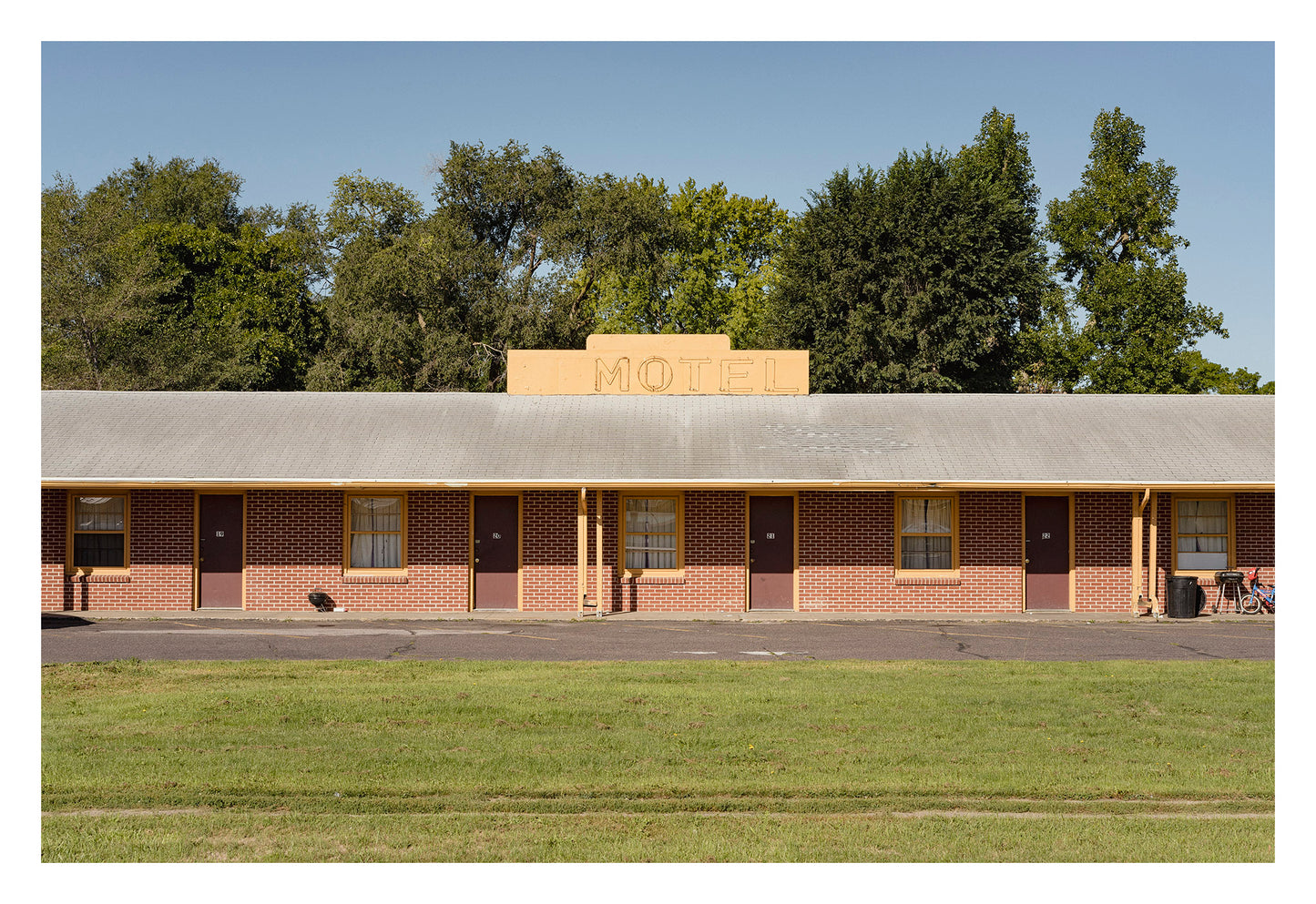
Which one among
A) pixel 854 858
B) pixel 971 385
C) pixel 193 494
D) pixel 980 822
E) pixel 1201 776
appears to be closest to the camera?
pixel 854 858

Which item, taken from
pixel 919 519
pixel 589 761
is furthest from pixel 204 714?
pixel 919 519

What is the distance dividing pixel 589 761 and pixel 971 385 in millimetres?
32527

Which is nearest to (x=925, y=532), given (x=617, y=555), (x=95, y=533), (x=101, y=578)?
(x=617, y=555)

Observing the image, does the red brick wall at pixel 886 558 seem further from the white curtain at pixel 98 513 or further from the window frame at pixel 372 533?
the white curtain at pixel 98 513

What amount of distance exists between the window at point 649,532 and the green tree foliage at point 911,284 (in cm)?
1670

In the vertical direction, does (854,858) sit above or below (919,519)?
below

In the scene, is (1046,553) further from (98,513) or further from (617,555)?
(98,513)

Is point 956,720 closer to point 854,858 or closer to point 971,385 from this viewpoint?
point 854,858

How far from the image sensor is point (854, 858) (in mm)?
7184

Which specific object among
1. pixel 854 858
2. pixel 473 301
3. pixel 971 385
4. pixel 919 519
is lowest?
pixel 854 858

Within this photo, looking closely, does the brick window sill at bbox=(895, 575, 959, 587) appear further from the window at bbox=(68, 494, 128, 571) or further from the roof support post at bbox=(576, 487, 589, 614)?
the window at bbox=(68, 494, 128, 571)

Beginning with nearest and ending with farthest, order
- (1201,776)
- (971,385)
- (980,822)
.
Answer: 1. (980,822)
2. (1201,776)
3. (971,385)

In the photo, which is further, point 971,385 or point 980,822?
point 971,385

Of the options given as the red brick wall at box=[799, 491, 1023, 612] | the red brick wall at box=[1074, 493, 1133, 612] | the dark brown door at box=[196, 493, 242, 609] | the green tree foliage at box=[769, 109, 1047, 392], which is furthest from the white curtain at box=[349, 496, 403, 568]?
the green tree foliage at box=[769, 109, 1047, 392]
